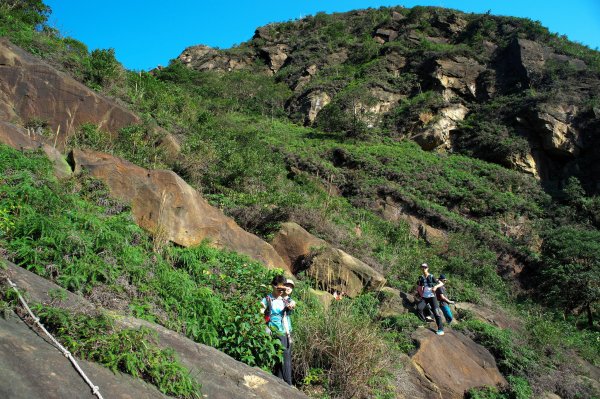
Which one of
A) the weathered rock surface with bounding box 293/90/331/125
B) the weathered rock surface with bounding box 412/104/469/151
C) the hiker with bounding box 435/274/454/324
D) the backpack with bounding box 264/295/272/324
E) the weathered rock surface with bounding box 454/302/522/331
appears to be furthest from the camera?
the weathered rock surface with bounding box 293/90/331/125

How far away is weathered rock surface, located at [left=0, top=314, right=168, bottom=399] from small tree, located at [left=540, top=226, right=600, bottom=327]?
17.5 meters

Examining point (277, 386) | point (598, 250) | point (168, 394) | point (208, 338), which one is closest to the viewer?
point (168, 394)

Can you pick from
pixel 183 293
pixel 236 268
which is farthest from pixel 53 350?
pixel 236 268

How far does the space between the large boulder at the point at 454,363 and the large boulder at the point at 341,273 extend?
1.84 metres

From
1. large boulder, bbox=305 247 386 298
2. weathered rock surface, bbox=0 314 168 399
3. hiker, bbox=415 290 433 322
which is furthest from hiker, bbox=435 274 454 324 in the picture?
weathered rock surface, bbox=0 314 168 399

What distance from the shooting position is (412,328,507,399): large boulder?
732 centimetres

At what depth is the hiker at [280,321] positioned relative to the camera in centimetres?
489

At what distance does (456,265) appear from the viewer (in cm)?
1595

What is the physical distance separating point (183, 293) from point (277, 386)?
1.81 m

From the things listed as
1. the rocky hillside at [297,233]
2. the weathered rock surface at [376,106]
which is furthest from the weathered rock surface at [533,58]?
the weathered rock surface at [376,106]

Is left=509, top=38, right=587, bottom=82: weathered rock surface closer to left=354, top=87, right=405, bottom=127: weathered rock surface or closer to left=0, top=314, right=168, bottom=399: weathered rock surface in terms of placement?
left=354, top=87, right=405, bottom=127: weathered rock surface

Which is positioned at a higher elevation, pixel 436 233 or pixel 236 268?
pixel 436 233

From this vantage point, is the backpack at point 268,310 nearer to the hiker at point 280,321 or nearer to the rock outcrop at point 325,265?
the hiker at point 280,321

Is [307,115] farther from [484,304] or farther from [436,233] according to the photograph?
[484,304]
